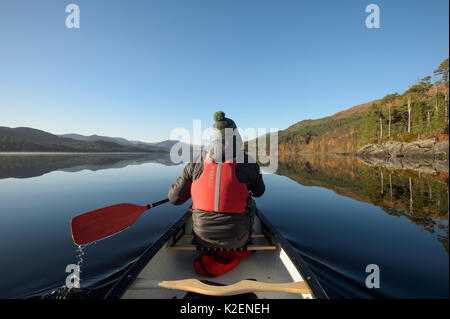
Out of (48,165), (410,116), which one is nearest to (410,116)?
(410,116)

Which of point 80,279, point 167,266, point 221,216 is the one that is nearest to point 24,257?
point 80,279

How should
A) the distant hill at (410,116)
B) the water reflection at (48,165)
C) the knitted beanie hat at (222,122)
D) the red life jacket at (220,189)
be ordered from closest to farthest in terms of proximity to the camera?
the red life jacket at (220,189)
the knitted beanie hat at (222,122)
the water reflection at (48,165)
the distant hill at (410,116)

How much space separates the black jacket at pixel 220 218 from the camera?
2736 mm

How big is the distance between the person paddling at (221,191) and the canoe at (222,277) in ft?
1.71

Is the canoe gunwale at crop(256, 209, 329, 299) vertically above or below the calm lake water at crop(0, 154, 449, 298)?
above

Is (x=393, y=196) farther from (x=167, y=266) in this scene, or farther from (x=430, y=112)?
(x=430, y=112)

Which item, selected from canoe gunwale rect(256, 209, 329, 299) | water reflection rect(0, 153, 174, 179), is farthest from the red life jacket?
water reflection rect(0, 153, 174, 179)

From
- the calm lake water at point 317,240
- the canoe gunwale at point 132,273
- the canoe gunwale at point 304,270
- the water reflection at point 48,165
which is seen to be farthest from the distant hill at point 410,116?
the water reflection at point 48,165

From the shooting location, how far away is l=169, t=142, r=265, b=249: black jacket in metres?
2.74

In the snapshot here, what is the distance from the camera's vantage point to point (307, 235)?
19.1 ft

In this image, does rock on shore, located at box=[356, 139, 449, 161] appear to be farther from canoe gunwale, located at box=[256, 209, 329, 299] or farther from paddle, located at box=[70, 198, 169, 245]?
paddle, located at box=[70, 198, 169, 245]

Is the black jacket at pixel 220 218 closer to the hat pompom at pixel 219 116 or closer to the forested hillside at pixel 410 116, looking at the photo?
the hat pompom at pixel 219 116

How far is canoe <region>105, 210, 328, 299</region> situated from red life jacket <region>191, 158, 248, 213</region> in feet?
3.01
